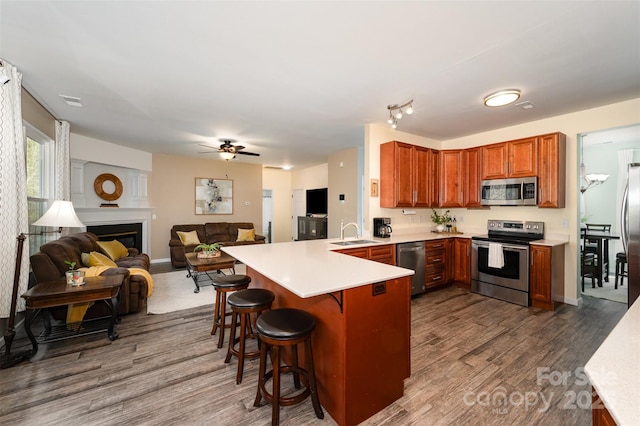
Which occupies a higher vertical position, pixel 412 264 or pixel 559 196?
pixel 559 196

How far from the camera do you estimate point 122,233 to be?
19.6 ft

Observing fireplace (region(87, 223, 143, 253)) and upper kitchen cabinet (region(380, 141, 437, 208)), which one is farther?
fireplace (region(87, 223, 143, 253))

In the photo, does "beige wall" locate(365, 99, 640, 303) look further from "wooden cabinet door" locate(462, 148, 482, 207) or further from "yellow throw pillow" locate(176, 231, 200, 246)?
"yellow throw pillow" locate(176, 231, 200, 246)

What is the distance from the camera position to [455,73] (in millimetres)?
2631

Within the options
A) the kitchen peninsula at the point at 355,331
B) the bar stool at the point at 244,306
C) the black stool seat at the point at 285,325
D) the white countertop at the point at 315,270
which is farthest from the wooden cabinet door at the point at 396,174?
the black stool seat at the point at 285,325

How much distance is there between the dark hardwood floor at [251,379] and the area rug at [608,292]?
3.50 ft

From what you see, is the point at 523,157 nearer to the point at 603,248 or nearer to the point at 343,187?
the point at 603,248

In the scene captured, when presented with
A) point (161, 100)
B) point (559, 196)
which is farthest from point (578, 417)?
point (161, 100)

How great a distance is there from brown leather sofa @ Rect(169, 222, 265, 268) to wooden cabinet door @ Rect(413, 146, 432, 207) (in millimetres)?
4202

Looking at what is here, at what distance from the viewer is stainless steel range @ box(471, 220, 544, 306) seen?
3.65 meters

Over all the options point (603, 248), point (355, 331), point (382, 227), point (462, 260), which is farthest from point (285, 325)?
point (603, 248)

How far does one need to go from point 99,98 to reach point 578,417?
548 cm

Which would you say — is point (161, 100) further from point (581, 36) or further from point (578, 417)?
point (578, 417)

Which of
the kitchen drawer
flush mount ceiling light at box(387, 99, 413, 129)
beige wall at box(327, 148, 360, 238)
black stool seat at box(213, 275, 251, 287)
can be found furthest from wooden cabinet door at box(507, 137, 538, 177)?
black stool seat at box(213, 275, 251, 287)
